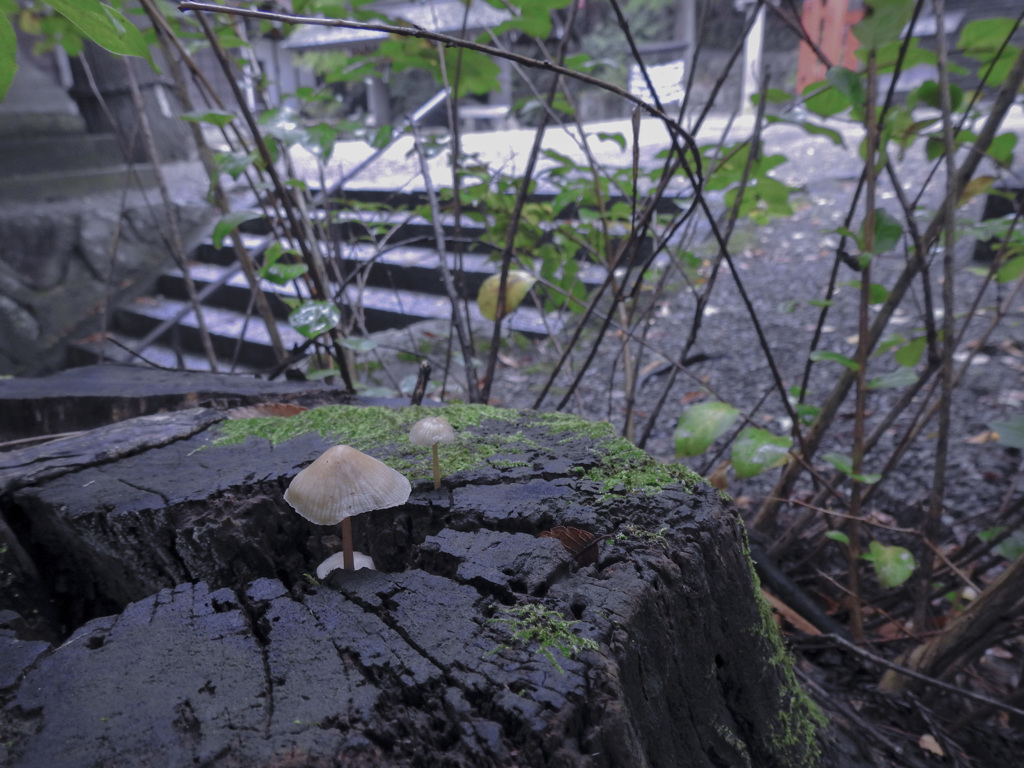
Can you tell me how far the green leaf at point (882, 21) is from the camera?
4.66 feet

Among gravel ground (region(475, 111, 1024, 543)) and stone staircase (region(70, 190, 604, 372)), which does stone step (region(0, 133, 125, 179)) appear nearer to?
stone staircase (region(70, 190, 604, 372))

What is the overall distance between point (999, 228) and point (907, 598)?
1.26 meters

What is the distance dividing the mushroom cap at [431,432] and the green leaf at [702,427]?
2.15 feet

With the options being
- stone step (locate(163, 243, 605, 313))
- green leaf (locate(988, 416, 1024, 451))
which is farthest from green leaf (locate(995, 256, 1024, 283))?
stone step (locate(163, 243, 605, 313))

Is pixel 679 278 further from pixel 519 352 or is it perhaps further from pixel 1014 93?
pixel 1014 93

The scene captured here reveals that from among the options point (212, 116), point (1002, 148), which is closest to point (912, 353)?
point (1002, 148)

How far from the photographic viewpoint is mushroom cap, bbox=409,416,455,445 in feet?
4.33

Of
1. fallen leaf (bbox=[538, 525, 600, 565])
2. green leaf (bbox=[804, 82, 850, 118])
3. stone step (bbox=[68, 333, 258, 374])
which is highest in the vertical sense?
green leaf (bbox=[804, 82, 850, 118])

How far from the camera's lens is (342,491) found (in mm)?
1141

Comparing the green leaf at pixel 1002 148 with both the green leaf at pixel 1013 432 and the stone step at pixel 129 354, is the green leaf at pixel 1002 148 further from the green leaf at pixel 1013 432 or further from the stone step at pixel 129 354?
the stone step at pixel 129 354

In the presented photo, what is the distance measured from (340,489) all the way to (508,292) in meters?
1.21

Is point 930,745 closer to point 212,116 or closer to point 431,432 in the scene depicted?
point 431,432

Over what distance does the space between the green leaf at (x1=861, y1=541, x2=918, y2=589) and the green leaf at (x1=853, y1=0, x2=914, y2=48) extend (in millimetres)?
1283

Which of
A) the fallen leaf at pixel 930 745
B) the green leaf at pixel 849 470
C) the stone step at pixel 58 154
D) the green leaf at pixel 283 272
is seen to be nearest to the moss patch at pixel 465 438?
the green leaf at pixel 283 272
